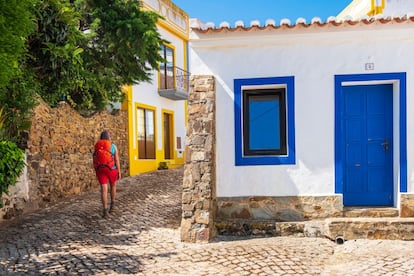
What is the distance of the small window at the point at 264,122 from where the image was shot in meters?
6.29

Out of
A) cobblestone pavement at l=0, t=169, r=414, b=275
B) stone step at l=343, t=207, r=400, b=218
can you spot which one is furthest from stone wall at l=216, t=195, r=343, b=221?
cobblestone pavement at l=0, t=169, r=414, b=275

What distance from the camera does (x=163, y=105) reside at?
16047 mm

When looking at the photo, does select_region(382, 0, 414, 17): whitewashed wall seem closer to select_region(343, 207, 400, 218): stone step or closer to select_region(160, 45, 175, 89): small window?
select_region(343, 207, 400, 218): stone step

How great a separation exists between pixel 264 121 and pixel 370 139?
1.87 meters

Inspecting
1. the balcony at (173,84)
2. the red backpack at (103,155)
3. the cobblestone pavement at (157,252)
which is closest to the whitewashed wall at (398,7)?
the cobblestone pavement at (157,252)

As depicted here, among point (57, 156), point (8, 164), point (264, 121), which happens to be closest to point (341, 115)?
point (264, 121)

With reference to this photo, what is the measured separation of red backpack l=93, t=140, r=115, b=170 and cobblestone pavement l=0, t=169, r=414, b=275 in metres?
1.10

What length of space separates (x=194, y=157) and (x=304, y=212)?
2.14 m

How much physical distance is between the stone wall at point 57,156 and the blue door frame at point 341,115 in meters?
6.45

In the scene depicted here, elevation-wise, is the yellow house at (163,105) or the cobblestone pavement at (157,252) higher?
the yellow house at (163,105)

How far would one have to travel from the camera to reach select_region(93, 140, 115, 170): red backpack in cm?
720

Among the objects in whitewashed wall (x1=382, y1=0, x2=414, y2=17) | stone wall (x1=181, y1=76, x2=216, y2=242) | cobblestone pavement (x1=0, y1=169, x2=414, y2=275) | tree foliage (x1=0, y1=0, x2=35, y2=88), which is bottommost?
cobblestone pavement (x1=0, y1=169, x2=414, y2=275)

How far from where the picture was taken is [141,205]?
8.22m

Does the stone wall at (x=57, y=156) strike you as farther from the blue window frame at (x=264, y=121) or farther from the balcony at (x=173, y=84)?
the blue window frame at (x=264, y=121)
